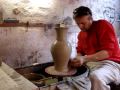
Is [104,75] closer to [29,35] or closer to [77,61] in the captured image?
[77,61]

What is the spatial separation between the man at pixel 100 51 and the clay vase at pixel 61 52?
13cm

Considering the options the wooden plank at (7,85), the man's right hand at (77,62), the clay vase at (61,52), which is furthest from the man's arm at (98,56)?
the wooden plank at (7,85)

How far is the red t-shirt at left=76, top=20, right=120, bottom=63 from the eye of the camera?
6.29 ft

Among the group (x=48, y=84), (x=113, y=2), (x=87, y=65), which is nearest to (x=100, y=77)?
(x=87, y=65)

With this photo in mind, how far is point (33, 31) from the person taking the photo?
8.71 feet

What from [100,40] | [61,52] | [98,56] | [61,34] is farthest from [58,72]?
[100,40]

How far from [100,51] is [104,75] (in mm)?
272

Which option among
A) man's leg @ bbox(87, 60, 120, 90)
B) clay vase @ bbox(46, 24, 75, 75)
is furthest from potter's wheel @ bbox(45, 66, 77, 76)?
man's leg @ bbox(87, 60, 120, 90)

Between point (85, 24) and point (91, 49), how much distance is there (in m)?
0.33

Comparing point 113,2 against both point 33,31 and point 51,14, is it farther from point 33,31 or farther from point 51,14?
point 33,31

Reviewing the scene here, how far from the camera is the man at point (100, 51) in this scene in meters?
1.79

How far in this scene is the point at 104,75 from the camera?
71.2 inches

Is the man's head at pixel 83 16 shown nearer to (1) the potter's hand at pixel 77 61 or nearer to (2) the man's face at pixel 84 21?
(2) the man's face at pixel 84 21

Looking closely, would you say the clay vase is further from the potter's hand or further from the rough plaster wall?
the rough plaster wall
